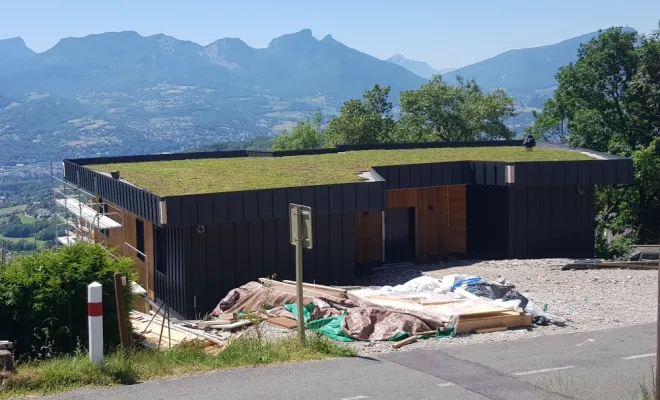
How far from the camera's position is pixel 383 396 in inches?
343

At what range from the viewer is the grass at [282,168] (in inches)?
783

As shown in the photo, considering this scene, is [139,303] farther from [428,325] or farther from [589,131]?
[589,131]

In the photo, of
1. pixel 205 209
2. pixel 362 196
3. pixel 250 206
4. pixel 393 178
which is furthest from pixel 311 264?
pixel 393 178

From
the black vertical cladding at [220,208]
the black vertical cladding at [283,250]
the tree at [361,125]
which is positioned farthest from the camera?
the tree at [361,125]

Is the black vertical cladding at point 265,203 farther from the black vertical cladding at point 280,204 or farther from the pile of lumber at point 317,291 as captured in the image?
the pile of lumber at point 317,291

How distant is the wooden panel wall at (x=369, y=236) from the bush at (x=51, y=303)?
1297 cm

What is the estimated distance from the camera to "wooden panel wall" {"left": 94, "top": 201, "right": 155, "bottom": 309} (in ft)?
67.1

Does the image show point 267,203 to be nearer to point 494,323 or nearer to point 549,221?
point 494,323

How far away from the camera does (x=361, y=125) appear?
156 feet

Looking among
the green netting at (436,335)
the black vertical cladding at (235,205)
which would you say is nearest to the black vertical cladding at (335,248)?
the black vertical cladding at (235,205)

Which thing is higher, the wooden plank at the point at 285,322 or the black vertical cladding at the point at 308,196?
the black vertical cladding at the point at 308,196

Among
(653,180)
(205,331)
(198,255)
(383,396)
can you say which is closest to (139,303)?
(198,255)

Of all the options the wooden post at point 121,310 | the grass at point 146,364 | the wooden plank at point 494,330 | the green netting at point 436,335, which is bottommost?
the wooden plank at point 494,330

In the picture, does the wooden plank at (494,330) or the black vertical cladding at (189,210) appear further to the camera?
the black vertical cladding at (189,210)
